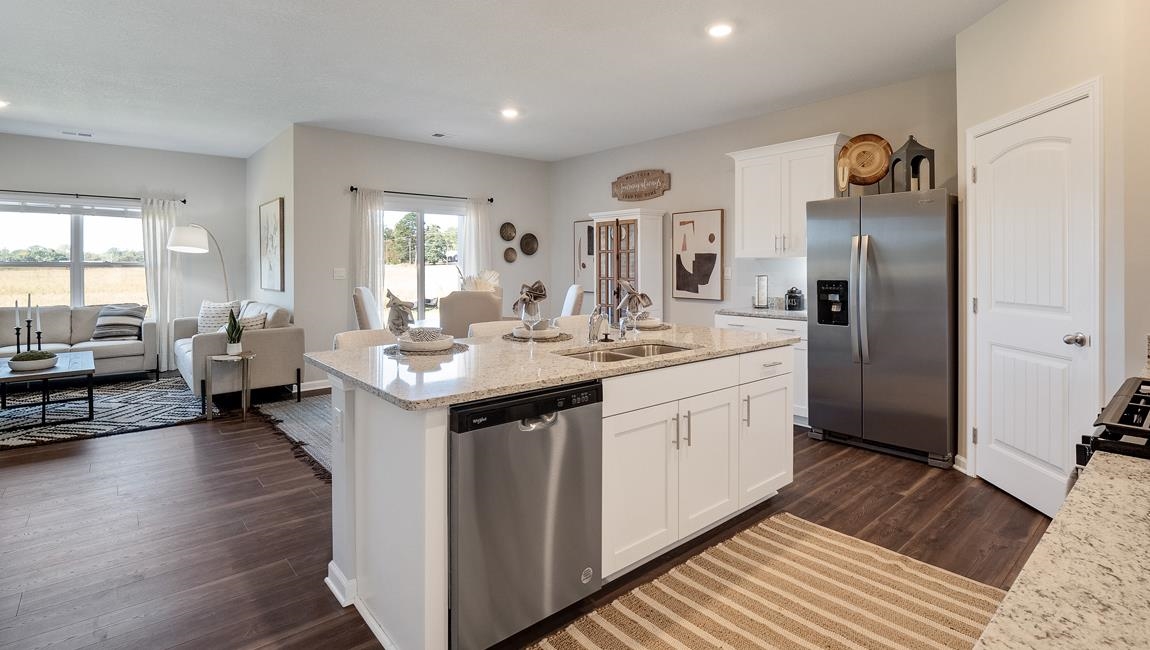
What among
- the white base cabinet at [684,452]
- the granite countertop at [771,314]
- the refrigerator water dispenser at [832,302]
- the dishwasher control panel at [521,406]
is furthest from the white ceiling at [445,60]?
the dishwasher control panel at [521,406]

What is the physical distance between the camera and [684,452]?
2.43m

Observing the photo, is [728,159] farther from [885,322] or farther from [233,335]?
[233,335]

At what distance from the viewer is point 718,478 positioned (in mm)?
2623

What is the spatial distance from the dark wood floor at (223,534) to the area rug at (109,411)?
0.33 metres

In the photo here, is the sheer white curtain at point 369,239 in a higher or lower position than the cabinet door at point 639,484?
higher

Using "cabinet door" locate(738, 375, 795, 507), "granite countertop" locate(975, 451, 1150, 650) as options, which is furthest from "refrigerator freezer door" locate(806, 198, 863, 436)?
"granite countertop" locate(975, 451, 1150, 650)

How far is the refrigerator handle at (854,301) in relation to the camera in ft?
12.8

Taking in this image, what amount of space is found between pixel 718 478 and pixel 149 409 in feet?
16.6

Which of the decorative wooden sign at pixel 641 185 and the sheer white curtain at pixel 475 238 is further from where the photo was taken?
the sheer white curtain at pixel 475 238

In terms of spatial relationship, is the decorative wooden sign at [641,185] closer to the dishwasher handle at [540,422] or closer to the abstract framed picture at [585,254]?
the abstract framed picture at [585,254]

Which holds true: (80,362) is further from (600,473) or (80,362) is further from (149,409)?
(600,473)

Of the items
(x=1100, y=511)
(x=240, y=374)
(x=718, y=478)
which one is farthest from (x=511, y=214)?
(x=1100, y=511)

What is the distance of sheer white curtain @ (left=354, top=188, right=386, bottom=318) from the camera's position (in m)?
6.19

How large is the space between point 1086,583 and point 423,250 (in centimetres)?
680
